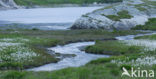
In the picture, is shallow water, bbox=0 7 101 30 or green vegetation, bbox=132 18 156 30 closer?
green vegetation, bbox=132 18 156 30

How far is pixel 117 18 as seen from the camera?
80188 mm

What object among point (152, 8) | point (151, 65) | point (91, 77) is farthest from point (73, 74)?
point (152, 8)

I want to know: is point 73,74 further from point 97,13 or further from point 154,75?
point 97,13

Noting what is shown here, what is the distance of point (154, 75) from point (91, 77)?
3.80 metres

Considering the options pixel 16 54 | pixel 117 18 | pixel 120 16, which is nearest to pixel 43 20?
pixel 120 16

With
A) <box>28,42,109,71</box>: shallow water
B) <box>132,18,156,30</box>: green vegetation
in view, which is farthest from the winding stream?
<box>132,18,156,30</box>: green vegetation

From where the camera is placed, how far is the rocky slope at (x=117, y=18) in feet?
252

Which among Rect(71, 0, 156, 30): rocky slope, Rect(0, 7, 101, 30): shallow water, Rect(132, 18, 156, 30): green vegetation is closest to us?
Rect(132, 18, 156, 30): green vegetation

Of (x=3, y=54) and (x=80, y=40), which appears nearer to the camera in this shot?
(x=3, y=54)

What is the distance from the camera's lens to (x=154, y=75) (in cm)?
1866

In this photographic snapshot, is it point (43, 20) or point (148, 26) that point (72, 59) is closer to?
point (148, 26)

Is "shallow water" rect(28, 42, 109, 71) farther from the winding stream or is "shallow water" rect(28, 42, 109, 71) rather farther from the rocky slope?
the rocky slope

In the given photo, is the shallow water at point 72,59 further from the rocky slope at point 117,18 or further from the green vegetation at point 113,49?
the rocky slope at point 117,18

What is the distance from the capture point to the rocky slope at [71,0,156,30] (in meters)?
76.8
